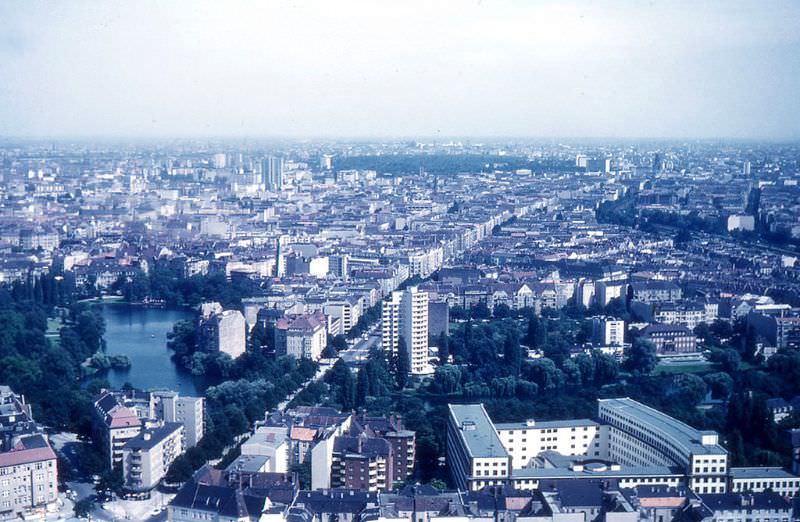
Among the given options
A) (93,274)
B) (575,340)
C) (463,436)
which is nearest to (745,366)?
(575,340)

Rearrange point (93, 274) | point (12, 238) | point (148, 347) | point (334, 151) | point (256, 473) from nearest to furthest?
point (256, 473) → point (148, 347) → point (93, 274) → point (12, 238) → point (334, 151)

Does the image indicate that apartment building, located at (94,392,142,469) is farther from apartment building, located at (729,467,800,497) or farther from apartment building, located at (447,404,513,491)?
apartment building, located at (729,467,800,497)

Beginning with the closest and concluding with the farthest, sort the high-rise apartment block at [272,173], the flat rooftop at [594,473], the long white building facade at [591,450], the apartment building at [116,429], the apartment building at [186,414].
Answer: the flat rooftop at [594,473]
the long white building facade at [591,450]
the apartment building at [116,429]
the apartment building at [186,414]
the high-rise apartment block at [272,173]

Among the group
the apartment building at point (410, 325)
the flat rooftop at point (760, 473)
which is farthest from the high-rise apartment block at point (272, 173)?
the flat rooftop at point (760, 473)

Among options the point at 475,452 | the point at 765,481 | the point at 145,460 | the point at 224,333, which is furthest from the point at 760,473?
the point at 224,333

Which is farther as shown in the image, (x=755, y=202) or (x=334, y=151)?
(x=334, y=151)

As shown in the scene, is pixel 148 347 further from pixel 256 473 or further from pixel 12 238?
pixel 12 238

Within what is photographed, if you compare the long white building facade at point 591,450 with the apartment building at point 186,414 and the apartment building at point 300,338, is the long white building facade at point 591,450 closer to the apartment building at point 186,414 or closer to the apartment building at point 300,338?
the apartment building at point 186,414
